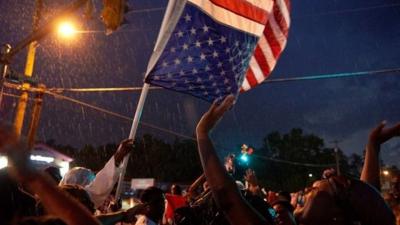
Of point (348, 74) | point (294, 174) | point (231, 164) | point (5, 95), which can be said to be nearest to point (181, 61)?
point (231, 164)

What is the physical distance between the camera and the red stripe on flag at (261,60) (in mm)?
6732

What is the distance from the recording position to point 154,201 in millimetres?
4965

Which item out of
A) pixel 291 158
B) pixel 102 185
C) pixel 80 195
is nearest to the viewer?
pixel 80 195

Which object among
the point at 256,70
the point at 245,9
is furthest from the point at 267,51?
the point at 245,9

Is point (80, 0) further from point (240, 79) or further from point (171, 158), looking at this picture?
point (171, 158)

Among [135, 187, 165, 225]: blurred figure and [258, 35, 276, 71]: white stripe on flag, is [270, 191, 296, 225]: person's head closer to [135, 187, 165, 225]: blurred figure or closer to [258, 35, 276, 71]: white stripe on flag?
[135, 187, 165, 225]: blurred figure

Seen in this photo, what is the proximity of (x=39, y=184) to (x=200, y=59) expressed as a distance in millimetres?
3384

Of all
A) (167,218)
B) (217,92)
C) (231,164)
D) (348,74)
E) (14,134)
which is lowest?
(167,218)

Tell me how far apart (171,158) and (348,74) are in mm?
42211

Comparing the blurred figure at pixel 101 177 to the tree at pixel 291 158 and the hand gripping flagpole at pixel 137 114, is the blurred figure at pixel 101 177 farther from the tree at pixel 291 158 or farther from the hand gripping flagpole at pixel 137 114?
the tree at pixel 291 158

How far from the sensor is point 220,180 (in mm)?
2166

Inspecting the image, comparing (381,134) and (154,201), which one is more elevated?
(381,134)

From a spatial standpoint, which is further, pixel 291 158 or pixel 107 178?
pixel 291 158

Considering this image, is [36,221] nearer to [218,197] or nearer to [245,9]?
[218,197]
